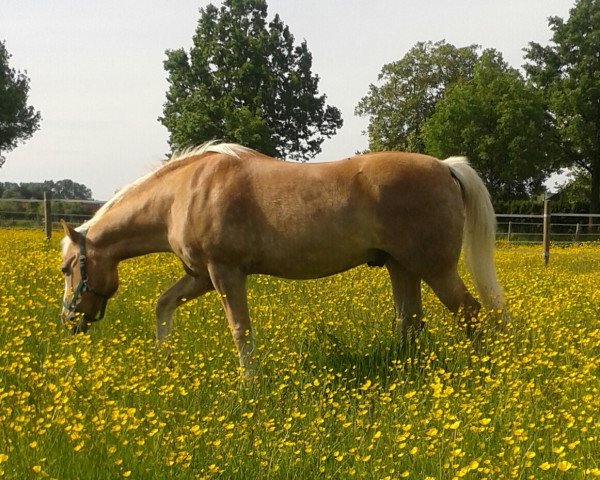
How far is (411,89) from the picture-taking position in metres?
47.9

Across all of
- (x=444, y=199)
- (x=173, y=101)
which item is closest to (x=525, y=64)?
(x=173, y=101)

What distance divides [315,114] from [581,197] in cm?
1810

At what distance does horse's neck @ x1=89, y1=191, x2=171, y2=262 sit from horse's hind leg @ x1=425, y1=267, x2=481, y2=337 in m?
2.32

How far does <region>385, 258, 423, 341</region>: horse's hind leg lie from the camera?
5414mm

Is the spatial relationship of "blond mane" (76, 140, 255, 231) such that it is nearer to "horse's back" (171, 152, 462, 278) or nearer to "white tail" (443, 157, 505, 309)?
"horse's back" (171, 152, 462, 278)

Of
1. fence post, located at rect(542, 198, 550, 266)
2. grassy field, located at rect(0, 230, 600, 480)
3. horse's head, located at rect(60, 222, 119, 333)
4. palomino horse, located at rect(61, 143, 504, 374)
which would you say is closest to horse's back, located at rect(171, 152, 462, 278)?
palomino horse, located at rect(61, 143, 504, 374)

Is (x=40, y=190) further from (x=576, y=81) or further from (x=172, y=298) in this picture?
(x=172, y=298)

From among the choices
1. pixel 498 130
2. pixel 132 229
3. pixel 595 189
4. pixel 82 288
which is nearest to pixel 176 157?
pixel 132 229

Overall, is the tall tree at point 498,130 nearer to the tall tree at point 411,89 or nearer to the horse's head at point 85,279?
the tall tree at point 411,89

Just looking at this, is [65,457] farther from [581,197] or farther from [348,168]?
[581,197]

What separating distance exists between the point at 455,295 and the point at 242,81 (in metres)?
35.8

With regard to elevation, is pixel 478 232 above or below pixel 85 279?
above

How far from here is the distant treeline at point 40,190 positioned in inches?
2687

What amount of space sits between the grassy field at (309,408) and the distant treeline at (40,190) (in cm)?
1320
